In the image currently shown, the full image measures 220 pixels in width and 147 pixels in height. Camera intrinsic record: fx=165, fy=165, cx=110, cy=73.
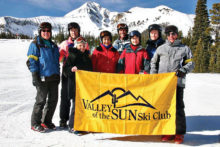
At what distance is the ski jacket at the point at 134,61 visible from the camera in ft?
11.4

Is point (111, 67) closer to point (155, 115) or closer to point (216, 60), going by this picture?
point (155, 115)

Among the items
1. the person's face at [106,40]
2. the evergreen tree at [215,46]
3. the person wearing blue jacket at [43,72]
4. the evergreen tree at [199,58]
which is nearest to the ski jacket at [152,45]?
the person's face at [106,40]

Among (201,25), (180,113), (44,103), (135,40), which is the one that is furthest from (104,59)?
(201,25)

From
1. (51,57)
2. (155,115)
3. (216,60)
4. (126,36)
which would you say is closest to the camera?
(155,115)

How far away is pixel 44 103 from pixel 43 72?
0.67 meters

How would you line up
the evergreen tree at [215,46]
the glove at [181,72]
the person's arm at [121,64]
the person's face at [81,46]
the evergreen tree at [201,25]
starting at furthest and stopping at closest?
1. the evergreen tree at [201,25]
2. the evergreen tree at [215,46]
3. the person's arm at [121,64]
4. the person's face at [81,46]
5. the glove at [181,72]

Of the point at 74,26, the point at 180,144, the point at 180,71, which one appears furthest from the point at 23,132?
the point at 180,71

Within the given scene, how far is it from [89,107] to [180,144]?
1.86 metres

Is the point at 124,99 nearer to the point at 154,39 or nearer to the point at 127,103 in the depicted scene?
the point at 127,103

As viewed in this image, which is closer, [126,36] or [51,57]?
[51,57]

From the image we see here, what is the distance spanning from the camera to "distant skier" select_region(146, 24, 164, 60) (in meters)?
3.64

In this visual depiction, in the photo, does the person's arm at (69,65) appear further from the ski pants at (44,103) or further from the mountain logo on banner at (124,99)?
the mountain logo on banner at (124,99)

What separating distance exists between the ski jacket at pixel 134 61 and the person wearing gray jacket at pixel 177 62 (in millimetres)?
306

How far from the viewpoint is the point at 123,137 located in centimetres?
339
